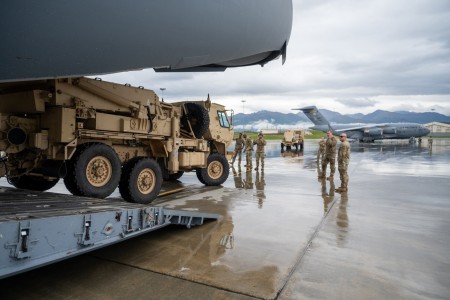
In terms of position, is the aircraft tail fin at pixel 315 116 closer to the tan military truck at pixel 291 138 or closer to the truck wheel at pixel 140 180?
the tan military truck at pixel 291 138

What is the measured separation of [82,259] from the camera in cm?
367

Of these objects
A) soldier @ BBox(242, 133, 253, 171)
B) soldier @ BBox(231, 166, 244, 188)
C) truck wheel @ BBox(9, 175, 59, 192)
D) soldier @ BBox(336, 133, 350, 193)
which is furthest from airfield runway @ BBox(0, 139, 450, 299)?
soldier @ BBox(242, 133, 253, 171)

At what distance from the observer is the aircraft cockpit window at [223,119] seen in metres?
9.67

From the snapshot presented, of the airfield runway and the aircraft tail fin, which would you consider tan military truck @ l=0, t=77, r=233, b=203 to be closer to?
the airfield runway

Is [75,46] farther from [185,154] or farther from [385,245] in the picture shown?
[185,154]

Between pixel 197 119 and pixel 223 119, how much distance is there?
150 centimetres

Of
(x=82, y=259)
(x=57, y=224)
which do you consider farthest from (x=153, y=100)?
(x=57, y=224)

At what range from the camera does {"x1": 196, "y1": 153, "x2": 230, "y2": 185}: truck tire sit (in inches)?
358

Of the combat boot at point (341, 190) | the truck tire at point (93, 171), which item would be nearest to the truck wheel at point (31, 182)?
the truck tire at point (93, 171)

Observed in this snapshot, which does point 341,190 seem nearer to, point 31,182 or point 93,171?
point 93,171

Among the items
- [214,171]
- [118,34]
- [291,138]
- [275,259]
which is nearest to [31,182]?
[214,171]

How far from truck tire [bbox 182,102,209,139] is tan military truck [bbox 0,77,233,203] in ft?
3.53

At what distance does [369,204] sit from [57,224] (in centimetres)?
601

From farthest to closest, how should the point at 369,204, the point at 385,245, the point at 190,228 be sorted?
the point at 369,204, the point at 190,228, the point at 385,245
